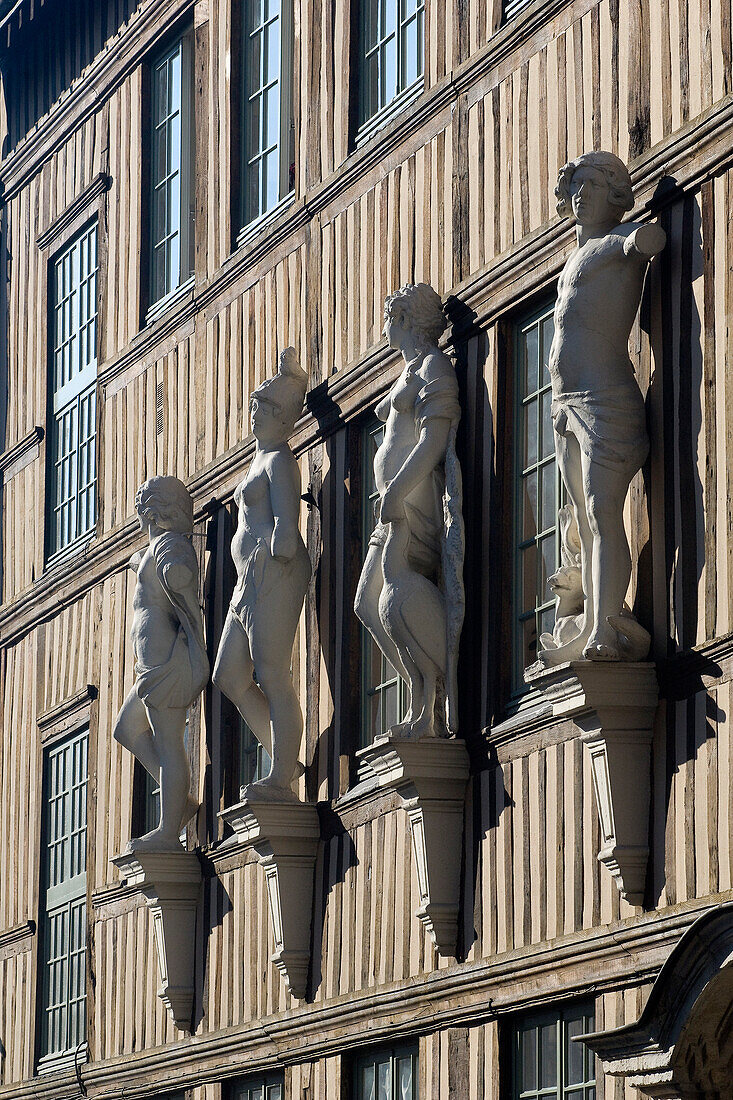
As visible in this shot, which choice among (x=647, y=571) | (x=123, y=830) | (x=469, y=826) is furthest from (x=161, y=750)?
(x=647, y=571)

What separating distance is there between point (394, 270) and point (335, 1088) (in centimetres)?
469

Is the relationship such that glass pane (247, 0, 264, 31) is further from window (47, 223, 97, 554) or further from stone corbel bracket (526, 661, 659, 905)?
stone corbel bracket (526, 661, 659, 905)

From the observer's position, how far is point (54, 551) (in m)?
22.2

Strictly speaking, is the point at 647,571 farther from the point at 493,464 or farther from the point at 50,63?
the point at 50,63

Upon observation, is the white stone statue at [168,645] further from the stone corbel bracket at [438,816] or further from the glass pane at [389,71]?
the stone corbel bracket at [438,816]

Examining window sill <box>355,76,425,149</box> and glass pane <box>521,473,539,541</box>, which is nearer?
glass pane <box>521,473,539,541</box>

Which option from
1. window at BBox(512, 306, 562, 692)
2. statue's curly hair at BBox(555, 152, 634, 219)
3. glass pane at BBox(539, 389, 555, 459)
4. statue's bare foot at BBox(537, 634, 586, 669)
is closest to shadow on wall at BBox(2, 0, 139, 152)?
window at BBox(512, 306, 562, 692)

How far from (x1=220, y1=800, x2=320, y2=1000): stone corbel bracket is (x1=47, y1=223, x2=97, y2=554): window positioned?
18.6 ft

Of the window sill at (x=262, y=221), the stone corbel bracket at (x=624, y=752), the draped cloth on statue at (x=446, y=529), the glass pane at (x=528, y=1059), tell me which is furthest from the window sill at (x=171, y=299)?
the stone corbel bracket at (x=624, y=752)

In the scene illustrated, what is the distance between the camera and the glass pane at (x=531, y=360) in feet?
44.2

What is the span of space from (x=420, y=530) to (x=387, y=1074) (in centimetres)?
307

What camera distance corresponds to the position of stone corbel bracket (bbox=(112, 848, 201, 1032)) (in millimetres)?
17609

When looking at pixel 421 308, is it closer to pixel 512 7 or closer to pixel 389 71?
pixel 512 7

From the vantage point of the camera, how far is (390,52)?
15.9m
